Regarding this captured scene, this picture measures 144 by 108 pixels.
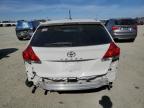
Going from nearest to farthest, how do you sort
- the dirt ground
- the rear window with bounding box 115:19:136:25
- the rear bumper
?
the rear bumper < the dirt ground < the rear window with bounding box 115:19:136:25

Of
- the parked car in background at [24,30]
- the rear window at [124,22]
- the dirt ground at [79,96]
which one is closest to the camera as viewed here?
the dirt ground at [79,96]

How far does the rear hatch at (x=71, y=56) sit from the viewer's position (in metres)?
4.93

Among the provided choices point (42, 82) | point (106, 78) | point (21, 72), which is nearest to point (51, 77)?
point (42, 82)

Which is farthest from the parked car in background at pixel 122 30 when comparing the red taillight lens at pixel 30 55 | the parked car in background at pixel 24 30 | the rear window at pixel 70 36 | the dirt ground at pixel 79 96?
the red taillight lens at pixel 30 55

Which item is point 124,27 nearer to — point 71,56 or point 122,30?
point 122,30

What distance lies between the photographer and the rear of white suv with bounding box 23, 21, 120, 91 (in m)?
4.93

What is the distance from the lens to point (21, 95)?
603 cm

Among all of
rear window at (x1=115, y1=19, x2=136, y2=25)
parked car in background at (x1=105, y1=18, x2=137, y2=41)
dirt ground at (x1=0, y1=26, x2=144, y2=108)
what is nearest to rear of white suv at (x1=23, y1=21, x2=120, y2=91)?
dirt ground at (x1=0, y1=26, x2=144, y2=108)

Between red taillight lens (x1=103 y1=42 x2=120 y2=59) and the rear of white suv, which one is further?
red taillight lens (x1=103 y1=42 x2=120 y2=59)

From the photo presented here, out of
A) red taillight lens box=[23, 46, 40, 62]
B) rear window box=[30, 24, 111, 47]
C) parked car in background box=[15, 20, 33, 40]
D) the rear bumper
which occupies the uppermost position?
rear window box=[30, 24, 111, 47]

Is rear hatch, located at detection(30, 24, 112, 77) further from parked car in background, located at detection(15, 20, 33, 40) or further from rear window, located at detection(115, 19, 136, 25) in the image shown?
parked car in background, located at detection(15, 20, 33, 40)

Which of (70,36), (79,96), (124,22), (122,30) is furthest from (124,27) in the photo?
(70,36)

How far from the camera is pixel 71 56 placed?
492 cm

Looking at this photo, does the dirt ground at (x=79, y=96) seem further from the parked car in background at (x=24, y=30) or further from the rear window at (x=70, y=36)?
the parked car in background at (x=24, y=30)
